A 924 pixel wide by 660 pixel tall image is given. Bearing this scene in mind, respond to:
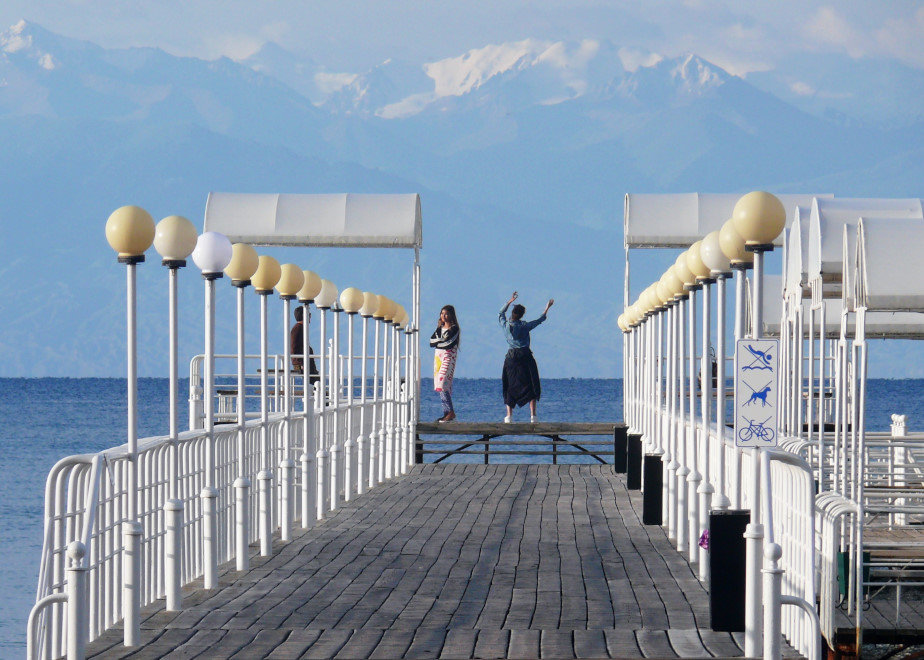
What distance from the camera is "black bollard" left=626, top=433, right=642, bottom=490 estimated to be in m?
16.9

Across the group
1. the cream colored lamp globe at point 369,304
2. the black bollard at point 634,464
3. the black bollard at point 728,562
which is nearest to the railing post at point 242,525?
the black bollard at point 728,562

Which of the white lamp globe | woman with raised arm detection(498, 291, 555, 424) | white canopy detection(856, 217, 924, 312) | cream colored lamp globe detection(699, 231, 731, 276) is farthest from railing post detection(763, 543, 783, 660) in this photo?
woman with raised arm detection(498, 291, 555, 424)

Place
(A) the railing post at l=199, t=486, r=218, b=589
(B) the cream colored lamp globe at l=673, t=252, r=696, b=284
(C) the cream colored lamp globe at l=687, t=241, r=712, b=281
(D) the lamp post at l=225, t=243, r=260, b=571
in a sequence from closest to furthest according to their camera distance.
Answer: (A) the railing post at l=199, t=486, r=218, b=589 < (C) the cream colored lamp globe at l=687, t=241, r=712, b=281 < (D) the lamp post at l=225, t=243, r=260, b=571 < (B) the cream colored lamp globe at l=673, t=252, r=696, b=284

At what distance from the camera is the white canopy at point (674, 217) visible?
2194 centimetres

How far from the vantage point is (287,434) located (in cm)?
1249

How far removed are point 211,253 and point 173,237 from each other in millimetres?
1033

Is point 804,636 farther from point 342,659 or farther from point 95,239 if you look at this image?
point 95,239

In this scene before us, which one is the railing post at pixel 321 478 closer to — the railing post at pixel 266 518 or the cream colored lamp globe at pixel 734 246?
the railing post at pixel 266 518

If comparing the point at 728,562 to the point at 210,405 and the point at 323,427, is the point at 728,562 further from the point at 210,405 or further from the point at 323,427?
the point at 323,427

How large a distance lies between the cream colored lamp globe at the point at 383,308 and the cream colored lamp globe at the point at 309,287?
13.3ft

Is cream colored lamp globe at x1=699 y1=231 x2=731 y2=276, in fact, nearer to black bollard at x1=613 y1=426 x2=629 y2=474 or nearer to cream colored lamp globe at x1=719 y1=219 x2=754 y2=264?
cream colored lamp globe at x1=719 y1=219 x2=754 y2=264

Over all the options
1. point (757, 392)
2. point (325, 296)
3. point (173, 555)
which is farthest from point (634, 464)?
point (757, 392)

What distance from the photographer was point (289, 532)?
11.6m

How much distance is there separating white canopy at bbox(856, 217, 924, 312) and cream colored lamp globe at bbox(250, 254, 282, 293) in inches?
182
